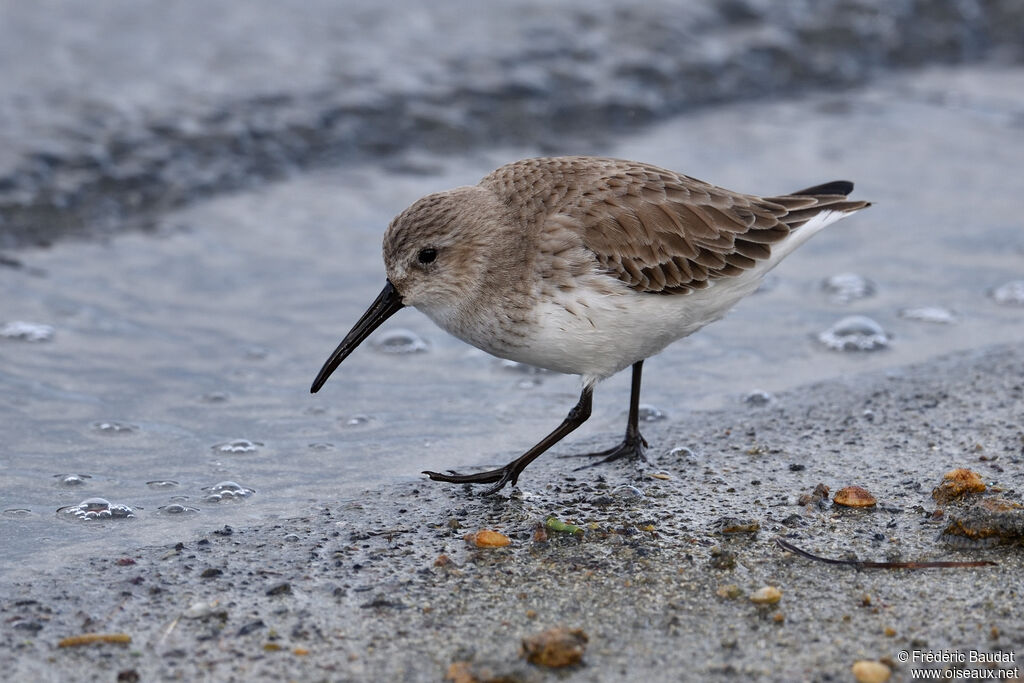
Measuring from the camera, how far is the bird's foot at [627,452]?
5.04m

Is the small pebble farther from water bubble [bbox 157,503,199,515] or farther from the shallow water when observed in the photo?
water bubble [bbox 157,503,199,515]

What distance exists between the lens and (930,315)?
6.59 m

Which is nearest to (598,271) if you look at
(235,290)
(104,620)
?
(104,620)

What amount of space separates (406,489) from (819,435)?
1801 mm

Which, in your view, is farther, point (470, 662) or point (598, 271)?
point (598, 271)

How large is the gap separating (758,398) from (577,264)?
1.52m

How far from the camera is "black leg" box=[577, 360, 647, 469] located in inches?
199

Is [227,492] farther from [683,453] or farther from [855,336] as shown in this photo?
[855,336]

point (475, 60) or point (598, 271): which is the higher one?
point (475, 60)

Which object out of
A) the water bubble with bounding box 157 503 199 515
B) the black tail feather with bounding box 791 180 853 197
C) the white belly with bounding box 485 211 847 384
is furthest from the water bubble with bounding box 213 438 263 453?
the black tail feather with bounding box 791 180 853 197

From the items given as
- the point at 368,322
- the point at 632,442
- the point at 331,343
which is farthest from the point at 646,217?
the point at 331,343

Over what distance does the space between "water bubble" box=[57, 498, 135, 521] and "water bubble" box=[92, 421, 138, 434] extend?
816 mm

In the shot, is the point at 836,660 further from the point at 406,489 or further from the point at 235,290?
the point at 235,290

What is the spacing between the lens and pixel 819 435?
5.15 metres
